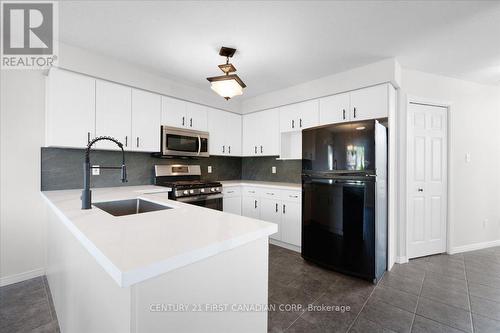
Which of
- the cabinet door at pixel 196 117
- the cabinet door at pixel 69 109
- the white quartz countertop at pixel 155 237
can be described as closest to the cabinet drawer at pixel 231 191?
the cabinet door at pixel 196 117

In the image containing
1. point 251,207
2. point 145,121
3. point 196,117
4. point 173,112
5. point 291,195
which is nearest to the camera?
point 145,121

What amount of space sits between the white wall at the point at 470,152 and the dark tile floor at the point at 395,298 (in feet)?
1.94

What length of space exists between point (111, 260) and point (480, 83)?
5.08 metres

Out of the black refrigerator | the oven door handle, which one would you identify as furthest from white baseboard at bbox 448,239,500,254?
the oven door handle

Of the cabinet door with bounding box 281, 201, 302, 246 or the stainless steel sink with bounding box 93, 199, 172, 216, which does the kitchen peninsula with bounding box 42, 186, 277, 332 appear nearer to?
the stainless steel sink with bounding box 93, 199, 172, 216

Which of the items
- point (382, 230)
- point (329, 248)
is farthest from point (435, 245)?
point (329, 248)

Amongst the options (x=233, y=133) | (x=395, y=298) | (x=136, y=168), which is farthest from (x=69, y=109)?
(x=395, y=298)

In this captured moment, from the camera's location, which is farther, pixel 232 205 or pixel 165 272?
pixel 232 205

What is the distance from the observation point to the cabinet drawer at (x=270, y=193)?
11.5 feet

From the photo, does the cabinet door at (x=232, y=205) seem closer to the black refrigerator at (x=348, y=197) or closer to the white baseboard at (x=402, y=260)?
the black refrigerator at (x=348, y=197)

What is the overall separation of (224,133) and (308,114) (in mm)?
1521

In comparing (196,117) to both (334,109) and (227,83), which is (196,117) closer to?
(227,83)

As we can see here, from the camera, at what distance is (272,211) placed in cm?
357

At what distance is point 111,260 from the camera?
2.41 ft
